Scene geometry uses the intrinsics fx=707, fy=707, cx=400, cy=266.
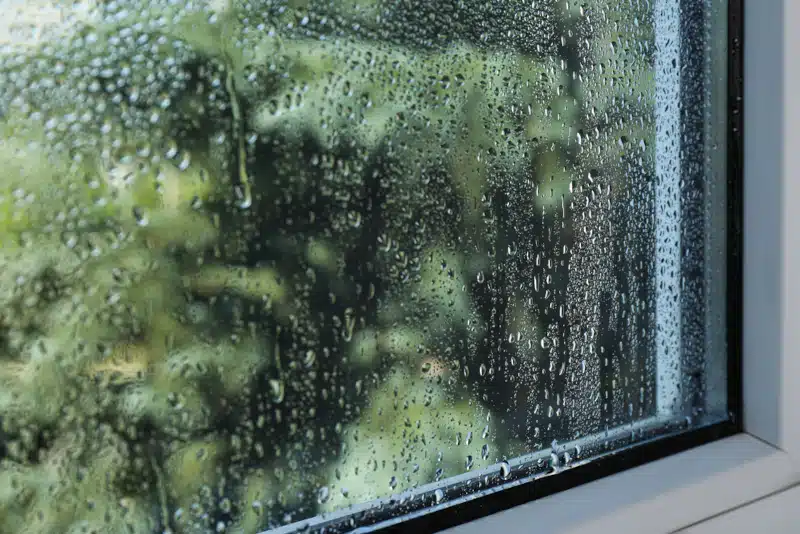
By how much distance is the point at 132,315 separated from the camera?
45 centimetres

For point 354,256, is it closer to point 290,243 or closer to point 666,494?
point 290,243

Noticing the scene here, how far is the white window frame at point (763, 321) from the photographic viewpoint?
0.66 meters

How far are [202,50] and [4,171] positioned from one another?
0.14 m

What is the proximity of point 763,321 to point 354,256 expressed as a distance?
0.45 m

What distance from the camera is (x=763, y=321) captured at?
0.72 metres

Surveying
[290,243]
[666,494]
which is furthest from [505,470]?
[290,243]

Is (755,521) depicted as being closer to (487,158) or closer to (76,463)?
(487,158)

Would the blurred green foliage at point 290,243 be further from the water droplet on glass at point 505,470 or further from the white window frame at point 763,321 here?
the white window frame at point 763,321

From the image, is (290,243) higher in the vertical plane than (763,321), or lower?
higher

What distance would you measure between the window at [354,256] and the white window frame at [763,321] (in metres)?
0.02

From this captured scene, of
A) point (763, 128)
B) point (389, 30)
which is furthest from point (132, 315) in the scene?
point (763, 128)

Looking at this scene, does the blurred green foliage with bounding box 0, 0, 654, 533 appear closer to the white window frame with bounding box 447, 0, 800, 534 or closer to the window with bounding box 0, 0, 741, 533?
the window with bounding box 0, 0, 741, 533

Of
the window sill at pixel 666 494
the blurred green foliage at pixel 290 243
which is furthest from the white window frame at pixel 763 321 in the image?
the blurred green foliage at pixel 290 243

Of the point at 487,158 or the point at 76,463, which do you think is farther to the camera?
the point at 487,158
